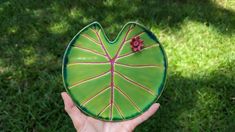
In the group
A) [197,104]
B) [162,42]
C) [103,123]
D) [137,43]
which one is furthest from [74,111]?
[162,42]

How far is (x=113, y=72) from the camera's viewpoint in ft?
5.92

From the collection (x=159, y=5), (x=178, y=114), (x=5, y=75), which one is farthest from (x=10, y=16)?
(x=178, y=114)

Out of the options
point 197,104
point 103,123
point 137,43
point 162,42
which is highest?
point 137,43

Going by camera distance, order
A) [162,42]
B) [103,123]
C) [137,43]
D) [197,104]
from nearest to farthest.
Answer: [137,43] < [103,123] < [197,104] < [162,42]

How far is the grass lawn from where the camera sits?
2.90 m

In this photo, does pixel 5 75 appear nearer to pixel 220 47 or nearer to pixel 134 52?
pixel 134 52

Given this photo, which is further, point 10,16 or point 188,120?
point 10,16

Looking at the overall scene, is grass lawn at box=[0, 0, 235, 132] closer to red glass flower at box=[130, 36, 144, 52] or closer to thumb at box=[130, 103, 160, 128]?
thumb at box=[130, 103, 160, 128]

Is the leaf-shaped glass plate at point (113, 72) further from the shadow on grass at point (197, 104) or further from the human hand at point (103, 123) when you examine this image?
the shadow on grass at point (197, 104)

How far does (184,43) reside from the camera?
3.57m

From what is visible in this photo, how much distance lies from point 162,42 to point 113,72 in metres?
1.83

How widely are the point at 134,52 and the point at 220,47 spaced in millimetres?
1989

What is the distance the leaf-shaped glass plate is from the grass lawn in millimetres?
1034

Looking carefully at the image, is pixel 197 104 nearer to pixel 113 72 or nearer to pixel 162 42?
pixel 162 42
